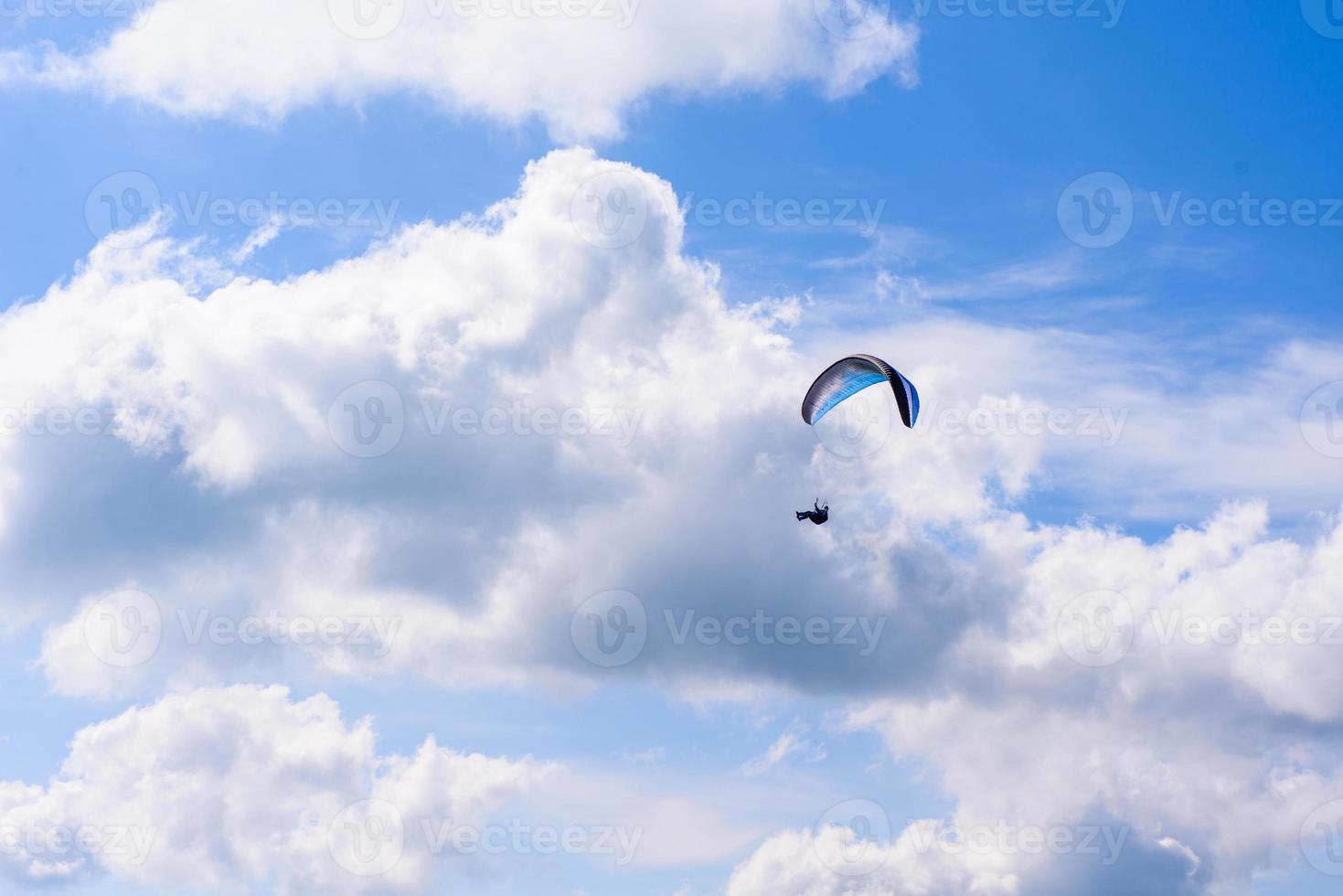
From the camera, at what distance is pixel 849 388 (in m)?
87.6

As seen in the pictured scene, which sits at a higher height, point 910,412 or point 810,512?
point 910,412

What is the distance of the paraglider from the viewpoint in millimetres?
81438

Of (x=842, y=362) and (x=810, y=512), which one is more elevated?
(x=842, y=362)

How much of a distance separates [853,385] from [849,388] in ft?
1.66

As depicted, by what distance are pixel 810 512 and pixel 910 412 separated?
9.50m

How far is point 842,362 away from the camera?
84.8 m

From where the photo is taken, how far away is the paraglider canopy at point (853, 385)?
81875 mm

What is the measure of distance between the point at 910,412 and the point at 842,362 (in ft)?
18.9

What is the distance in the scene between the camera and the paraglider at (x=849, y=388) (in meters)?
81.4

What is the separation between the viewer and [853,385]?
87.2 meters

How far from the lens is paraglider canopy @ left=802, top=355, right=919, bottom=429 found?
81875 mm
